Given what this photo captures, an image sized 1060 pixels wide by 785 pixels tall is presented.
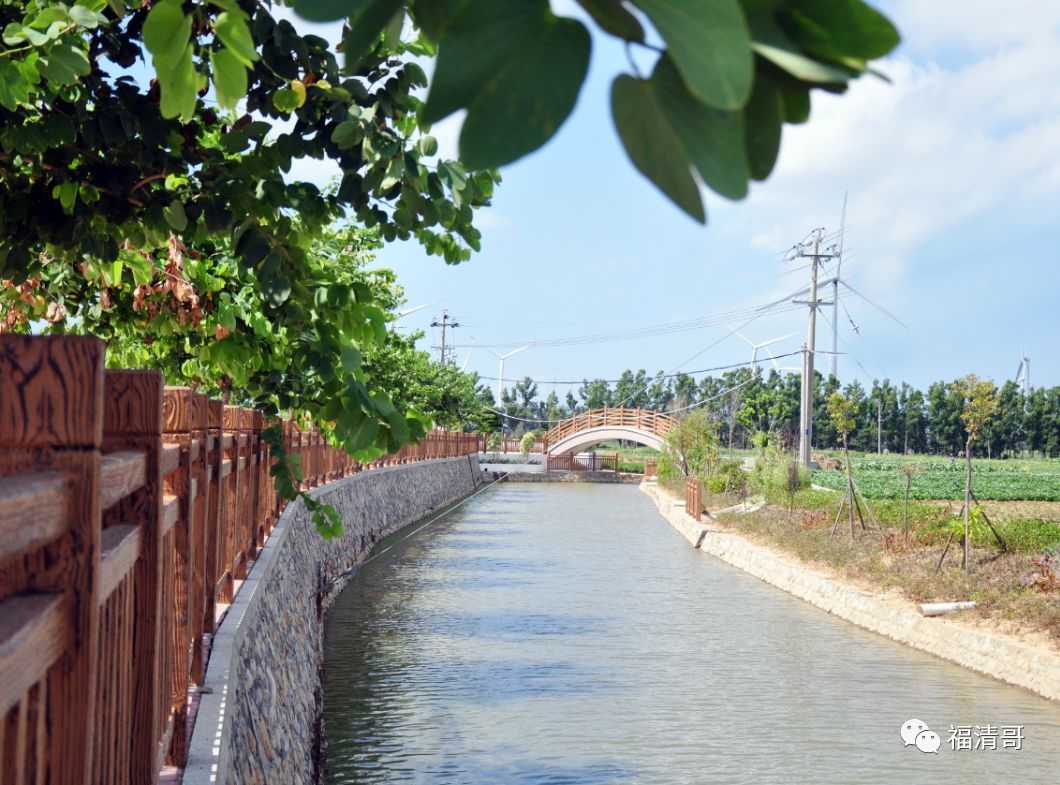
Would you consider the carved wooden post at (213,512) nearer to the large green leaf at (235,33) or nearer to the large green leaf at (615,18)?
the large green leaf at (235,33)

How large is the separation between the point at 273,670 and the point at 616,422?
45.0 meters

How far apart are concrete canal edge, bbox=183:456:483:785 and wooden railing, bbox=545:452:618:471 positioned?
36936mm

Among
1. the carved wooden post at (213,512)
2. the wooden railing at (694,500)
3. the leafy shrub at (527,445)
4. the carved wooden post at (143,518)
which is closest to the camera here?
the carved wooden post at (143,518)

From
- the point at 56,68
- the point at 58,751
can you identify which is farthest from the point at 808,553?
the point at 58,751

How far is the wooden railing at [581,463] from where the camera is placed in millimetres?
52312

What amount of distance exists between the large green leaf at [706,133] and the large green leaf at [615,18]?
0.03m

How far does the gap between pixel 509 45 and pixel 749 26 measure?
15 centimetres

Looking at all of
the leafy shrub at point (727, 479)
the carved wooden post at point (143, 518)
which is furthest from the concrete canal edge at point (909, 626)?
the leafy shrub at point (727, 479)

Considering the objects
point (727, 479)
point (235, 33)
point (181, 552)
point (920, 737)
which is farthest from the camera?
point (727, 479)

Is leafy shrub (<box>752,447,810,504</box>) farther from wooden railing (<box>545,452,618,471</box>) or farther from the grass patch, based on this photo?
wooden railing (<box>545,452,618,471</box>)

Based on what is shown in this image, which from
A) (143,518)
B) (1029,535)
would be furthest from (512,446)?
(143,518)

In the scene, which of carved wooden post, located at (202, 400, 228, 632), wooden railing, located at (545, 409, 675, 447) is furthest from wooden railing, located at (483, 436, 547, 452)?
carved wooden post, located at (202, 400, 228, 632)

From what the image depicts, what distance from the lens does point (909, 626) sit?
1169 centimetres

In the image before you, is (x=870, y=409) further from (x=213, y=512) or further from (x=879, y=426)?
(x=213, y=512)
